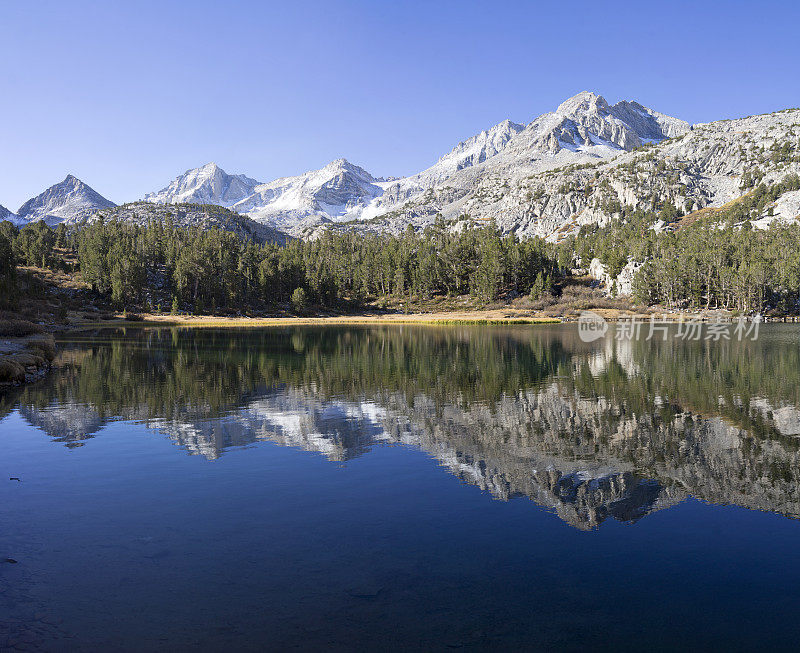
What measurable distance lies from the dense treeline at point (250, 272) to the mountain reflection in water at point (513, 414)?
4525 inches

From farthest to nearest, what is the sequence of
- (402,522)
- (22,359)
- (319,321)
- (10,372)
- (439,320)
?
(319,321) < (439,320) < (22,359) < (10,372) < (402,522)

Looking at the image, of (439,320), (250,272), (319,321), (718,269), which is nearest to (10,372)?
(319,321)

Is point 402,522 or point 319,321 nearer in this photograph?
point 402,522

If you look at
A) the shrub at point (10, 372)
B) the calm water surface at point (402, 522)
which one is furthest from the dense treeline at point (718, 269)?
the shrub at point (10, 372)

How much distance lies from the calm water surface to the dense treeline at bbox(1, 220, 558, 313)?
453ft

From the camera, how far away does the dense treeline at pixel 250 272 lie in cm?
15725

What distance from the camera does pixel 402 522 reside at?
43.9ft

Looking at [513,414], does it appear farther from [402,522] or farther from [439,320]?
[439,320]

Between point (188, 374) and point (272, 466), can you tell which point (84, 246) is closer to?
point (188, 374)

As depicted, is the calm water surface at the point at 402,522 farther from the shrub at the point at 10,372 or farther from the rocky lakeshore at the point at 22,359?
the rocky lakeshore at the point at 22,359

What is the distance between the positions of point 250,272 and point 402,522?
172 meters

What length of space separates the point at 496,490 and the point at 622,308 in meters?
155

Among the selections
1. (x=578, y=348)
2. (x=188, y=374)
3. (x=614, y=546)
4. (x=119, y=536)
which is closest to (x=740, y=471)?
(x=614, y=546)

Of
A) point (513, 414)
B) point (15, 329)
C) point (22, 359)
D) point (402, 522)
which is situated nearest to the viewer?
point (402, 522)
